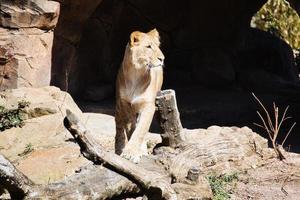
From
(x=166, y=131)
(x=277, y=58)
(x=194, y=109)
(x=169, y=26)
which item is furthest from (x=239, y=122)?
(x=166, y=131)

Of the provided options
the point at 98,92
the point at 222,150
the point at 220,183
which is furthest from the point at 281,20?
the point at 220,183

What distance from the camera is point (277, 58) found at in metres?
13.0

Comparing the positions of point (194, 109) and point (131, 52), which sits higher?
point (131, 52)

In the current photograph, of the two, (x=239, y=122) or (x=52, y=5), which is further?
(x=239, y=122)

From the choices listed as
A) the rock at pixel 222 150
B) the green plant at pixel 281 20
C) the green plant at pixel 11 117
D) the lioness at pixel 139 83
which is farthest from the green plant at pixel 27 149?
the green plant at pixel 281 20

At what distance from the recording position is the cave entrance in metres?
10.3

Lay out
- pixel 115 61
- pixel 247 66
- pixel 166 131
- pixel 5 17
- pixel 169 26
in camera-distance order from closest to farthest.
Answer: pixel 166 131
pixel 5 17
pixel 115 61
pixel 169 26
pixel 247 66

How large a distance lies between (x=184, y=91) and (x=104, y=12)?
216cm

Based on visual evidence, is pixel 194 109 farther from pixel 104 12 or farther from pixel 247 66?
pixel 247 66

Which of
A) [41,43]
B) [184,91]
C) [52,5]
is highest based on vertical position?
[52,5]

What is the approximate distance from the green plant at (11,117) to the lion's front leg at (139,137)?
1554 millimetres

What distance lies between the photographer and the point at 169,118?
5551 millimetres

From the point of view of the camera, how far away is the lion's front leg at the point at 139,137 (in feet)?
17.7

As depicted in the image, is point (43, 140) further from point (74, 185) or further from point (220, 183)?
point (74, 185)
